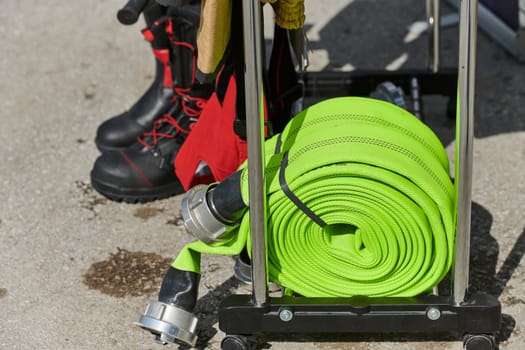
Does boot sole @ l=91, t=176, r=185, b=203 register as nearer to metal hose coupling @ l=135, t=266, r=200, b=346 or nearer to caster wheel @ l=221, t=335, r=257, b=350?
metal hose coupling @ l=135, t=266, r=200, b=346

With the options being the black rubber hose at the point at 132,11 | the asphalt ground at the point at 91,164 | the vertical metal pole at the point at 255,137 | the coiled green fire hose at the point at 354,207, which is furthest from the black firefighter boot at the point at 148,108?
the vertical metal pole at the point at 255,137

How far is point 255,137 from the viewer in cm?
233

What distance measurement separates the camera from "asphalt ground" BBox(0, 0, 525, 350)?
111 inches

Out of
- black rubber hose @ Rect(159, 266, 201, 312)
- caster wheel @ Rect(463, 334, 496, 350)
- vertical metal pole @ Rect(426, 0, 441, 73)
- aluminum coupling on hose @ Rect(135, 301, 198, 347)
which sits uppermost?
vertical metal pole @ Rect(426, 0, 441, 73)

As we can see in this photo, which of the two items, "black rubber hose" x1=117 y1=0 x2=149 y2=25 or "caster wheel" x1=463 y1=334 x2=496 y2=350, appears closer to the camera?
"caster wheel" x1=463 y1=334 x2=496 y2=350

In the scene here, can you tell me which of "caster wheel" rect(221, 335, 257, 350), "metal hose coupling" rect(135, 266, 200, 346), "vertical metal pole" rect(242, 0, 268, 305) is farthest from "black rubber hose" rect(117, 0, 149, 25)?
"caster wheel" rect(221, 335, 257, 350)

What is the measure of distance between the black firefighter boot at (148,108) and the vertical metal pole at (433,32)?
3.08 feet

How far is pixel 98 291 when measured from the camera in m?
2.96

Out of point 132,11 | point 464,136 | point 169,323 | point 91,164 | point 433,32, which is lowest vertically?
point 91,164

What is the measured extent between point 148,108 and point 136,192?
0.34 m

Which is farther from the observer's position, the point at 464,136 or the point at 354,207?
the point at 354,207

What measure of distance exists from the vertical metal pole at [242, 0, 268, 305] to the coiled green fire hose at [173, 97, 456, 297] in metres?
0.11

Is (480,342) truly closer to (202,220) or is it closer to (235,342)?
(235,342)

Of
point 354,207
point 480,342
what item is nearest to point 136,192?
point 354,207
